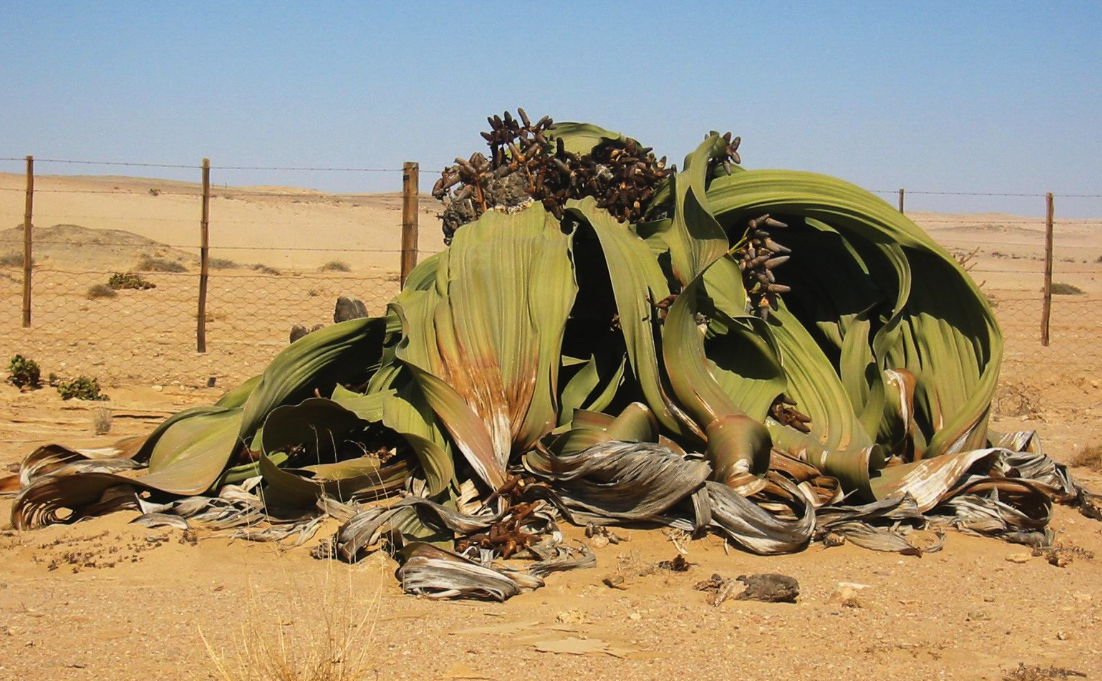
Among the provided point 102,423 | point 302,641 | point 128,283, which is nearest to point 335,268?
point 128,283

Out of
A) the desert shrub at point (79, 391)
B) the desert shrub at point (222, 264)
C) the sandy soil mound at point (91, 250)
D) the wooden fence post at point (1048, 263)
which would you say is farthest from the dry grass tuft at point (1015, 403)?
the desert shrub at point (222, 264)

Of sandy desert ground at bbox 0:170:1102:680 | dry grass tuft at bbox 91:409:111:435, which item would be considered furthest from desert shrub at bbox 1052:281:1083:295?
dry grass tuft at bbox 91:409:111:435

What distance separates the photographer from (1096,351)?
13023mm

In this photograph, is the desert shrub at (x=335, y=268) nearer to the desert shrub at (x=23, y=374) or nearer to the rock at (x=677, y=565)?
the desert shrub at (x=23, y=374)

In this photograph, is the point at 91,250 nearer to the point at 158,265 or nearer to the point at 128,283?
the point at 158,265

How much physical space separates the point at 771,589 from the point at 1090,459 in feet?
10.8

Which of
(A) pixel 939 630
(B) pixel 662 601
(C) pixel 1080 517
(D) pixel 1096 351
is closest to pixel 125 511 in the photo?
(B) pixel 662 601

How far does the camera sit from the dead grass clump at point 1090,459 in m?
6.46

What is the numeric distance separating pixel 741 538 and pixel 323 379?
6.18 ft

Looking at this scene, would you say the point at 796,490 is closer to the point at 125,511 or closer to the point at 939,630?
the point at 939,630

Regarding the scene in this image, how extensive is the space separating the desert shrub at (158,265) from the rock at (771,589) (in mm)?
19314

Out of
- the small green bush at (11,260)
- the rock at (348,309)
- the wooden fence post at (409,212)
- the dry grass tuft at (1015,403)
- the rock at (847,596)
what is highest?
the wooden fence post at (409,212)

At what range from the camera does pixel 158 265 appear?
2292cm

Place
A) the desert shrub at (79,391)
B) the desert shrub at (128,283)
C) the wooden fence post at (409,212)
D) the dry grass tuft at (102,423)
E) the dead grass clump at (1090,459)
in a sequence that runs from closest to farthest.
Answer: the dead grass clump at (1090,459) < the dry grass tuft at (102,423) < the desert shrub at (79,391) < the wooden fence post at (409,212) < the desert shrub at (128,283)
